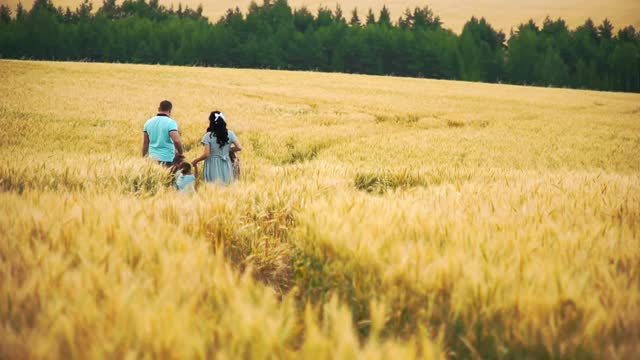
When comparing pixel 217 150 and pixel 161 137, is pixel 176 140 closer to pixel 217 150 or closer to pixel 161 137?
pixel 161 137

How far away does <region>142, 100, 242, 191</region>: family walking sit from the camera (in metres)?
7.30

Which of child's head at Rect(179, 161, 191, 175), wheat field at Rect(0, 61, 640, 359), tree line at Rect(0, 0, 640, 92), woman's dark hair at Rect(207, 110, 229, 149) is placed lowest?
child's head at Rect(179, 161, 191, 175)

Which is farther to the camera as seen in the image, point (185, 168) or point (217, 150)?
point (217, 150)

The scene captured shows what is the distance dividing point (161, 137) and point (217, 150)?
127cm

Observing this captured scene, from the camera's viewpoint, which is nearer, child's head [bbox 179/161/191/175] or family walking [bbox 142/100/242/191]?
child's head [bbox 179/161/191/175]

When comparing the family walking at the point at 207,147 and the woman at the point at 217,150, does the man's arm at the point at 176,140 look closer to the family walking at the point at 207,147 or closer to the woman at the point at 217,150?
the family walking at the point at 207,147

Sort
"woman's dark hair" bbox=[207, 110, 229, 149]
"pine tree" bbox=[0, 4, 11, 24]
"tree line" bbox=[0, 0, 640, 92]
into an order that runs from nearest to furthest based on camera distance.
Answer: "woman's dark hair" bbox=[207, 110, 229, 149] → "tree line" bbox=[0, 0, 640, 92] → "pine tree" bbox=[0, 4, 11, 24]

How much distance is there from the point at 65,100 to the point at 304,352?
24949 mm

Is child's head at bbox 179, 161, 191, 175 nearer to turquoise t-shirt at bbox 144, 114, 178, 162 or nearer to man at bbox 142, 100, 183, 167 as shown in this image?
man at bbox 142, 100, 183, 167

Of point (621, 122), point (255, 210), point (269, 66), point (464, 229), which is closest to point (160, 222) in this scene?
point (255, 210)

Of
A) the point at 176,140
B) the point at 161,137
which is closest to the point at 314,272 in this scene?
the point at 176,140

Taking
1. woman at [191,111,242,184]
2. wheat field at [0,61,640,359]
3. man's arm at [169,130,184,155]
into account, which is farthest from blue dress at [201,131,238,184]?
wheat field at [0,61,640,359]

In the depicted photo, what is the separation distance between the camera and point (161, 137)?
25.7ft

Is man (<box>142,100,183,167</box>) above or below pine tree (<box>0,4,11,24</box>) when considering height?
below
